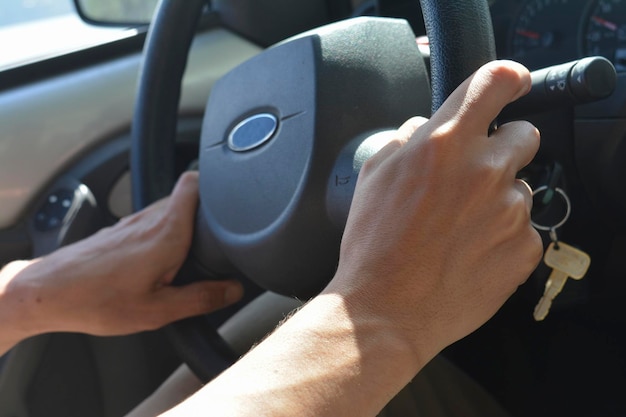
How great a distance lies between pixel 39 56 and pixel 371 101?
0.81 meters


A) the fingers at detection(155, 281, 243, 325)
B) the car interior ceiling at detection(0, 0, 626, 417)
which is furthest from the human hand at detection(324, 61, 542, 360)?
the fingers at detection(155, 281, 243, 325)

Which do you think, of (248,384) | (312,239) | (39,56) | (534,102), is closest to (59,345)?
(39,56)

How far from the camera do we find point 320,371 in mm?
520

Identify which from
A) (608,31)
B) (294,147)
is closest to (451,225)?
(294,147)

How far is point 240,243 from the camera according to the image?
0.82 metres

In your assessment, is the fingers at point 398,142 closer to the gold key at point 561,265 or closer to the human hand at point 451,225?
the human hand at point 451,225

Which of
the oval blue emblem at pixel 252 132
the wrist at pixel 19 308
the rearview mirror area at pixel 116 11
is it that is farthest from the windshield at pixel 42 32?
the oval blue emblem at pixel 252 132

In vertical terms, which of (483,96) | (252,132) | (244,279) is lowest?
(244,279)

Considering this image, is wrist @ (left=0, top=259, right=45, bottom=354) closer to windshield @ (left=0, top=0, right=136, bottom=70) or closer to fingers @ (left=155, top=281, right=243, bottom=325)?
fingers @ (left=155, top=281, right=243, bottom=325)

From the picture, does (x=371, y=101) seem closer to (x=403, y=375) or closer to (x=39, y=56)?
(x=403, y=375)

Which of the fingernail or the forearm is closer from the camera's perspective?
the forearm

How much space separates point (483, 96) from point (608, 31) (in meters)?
0.53

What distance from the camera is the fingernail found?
0.93 meters

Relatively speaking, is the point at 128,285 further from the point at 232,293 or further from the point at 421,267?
the point at 421,267
